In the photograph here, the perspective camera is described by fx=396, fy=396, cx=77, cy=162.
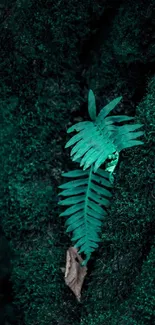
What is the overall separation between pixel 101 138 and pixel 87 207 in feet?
1.82

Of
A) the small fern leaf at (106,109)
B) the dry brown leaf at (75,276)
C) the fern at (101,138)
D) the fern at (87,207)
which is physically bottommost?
the dry brown leaf at (75,276)

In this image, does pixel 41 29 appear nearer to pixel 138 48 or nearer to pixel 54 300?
pixel 138 48

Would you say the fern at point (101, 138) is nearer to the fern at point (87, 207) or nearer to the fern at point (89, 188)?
the fern at point (89, 188)

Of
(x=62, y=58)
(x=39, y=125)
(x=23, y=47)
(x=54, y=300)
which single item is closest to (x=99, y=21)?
(x=62, y=58)

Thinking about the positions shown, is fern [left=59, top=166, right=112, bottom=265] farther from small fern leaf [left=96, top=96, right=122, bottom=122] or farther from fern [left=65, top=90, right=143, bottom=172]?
small fern leaf [left=96, top=96, right=122, bottom=122]

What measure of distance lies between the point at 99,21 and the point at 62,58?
1.29ft

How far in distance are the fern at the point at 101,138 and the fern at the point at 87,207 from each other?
30 cm

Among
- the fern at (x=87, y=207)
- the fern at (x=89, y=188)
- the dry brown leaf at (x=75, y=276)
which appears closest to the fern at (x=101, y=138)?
the fern at (x=89, y=188)

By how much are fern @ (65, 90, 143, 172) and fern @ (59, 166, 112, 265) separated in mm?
296

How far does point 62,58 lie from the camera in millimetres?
3070

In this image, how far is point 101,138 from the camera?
8.79 feet

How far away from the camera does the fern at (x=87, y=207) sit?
2883 millimetres

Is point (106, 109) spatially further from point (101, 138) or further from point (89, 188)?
point (89, 188)

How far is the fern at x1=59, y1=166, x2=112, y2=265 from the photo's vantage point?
2.88m
